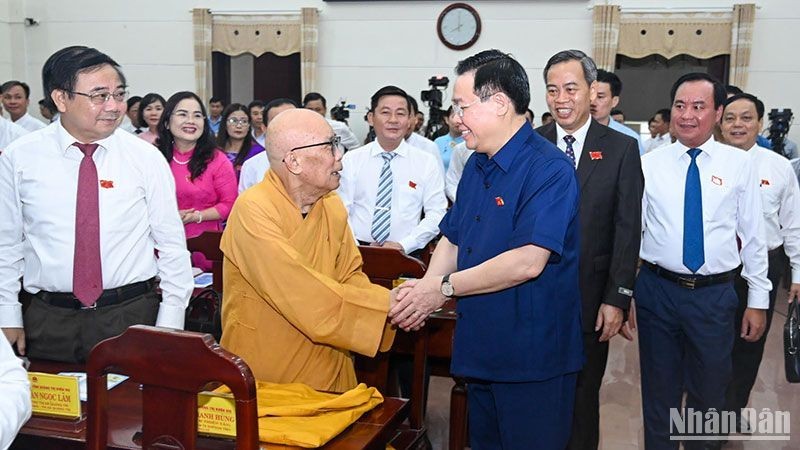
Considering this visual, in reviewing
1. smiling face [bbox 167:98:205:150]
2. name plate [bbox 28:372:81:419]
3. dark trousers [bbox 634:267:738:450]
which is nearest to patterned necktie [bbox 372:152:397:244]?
smiling face [bbox 167:98:205:150]

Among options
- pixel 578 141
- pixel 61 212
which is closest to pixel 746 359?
pixel 578 141

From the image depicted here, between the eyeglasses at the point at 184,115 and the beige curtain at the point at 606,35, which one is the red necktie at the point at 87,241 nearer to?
the eyeglasses at the point at 184,115

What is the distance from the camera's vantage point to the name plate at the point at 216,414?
1.29 meters

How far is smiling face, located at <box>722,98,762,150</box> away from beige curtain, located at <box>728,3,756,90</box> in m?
5.57

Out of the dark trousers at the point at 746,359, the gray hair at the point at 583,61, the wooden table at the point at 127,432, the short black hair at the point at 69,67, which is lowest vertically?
the dark trousers at the point at 746,359

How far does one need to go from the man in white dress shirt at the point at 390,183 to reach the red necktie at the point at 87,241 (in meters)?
1.73

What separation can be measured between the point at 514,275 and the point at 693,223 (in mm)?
986

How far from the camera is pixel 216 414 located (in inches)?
51.1

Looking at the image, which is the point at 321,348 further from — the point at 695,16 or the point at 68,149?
the point at 695,16

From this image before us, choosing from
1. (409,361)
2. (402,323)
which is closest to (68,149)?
(402,323)

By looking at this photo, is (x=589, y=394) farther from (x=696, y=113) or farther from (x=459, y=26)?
(x=459, y=26)

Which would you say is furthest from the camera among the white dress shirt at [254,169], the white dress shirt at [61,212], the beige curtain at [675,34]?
the beige curtain at [675,34]

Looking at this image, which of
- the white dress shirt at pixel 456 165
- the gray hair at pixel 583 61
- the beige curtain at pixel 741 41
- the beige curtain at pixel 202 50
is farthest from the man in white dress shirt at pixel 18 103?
the beige curtain at pixel 741 41

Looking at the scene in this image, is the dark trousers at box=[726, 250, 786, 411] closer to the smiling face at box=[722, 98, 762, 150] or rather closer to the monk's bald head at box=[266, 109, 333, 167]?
the smiling face at box=[722, 98, 762, 150]
